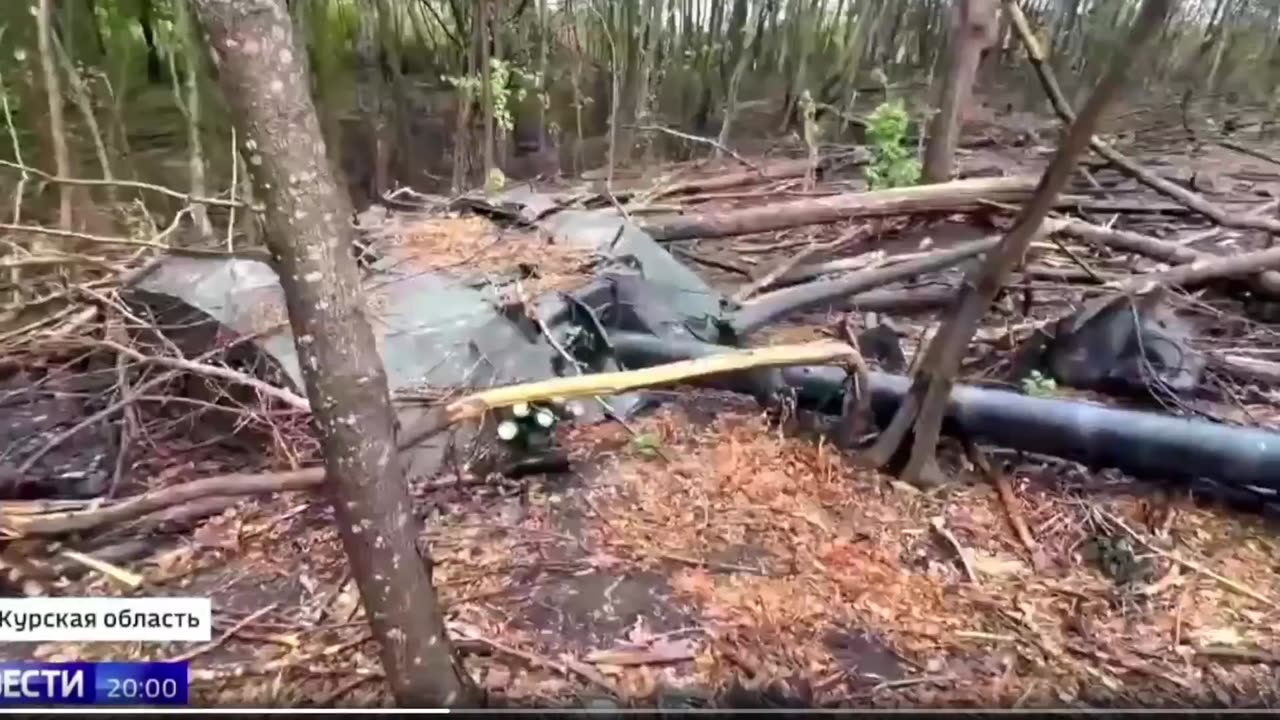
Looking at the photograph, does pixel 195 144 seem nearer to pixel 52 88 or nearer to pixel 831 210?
pixel 52 88

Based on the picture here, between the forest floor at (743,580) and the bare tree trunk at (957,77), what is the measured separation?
3.78ft

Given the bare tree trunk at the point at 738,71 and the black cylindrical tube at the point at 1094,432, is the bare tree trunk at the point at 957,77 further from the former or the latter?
the black cylindrical tube at the point at 1094,432

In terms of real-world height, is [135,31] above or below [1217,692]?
above

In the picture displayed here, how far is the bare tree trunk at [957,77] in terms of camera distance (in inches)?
83.5

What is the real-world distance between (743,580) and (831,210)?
1.22m

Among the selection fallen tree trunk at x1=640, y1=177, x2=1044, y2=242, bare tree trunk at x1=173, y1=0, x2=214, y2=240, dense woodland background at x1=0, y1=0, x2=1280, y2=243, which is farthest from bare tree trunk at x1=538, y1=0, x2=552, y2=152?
bare tree trunk at x1=173, y1=0, x2=214, y2=240

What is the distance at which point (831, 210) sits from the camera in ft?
6.48

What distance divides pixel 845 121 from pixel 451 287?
5.45 feet

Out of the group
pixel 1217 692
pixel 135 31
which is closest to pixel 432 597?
pixel 1217 692

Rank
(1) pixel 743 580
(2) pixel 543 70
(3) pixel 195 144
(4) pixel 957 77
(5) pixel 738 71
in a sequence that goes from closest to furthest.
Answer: (1) pixel 743 580 < (3) pixel 195 144 < (4) pixel 957 77 < (2) pixel 543 70 < (5) pixel 738 71

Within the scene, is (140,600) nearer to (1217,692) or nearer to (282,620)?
(282,620)

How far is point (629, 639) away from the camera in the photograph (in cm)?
83

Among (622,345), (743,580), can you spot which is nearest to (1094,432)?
(743,580)

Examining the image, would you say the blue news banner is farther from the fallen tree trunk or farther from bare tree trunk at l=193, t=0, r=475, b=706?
the fallen tree trunk
